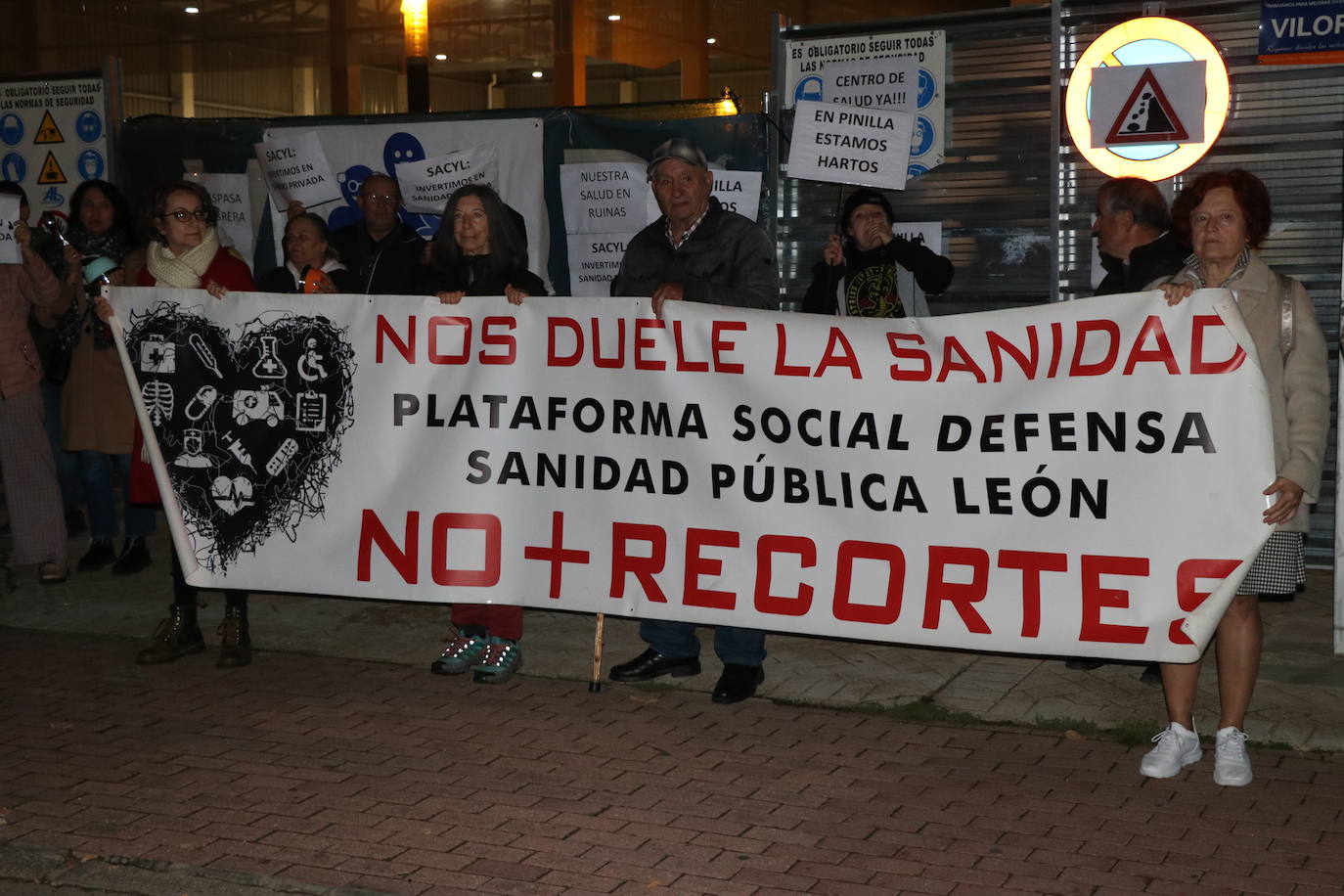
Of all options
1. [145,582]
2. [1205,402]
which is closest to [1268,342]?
[1205,402]

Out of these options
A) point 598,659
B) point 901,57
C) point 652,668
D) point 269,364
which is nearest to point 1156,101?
point 901,57

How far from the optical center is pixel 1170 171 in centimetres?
725

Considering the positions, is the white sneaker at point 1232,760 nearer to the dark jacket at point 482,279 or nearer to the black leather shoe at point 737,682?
the black leather shoe at point 737,682

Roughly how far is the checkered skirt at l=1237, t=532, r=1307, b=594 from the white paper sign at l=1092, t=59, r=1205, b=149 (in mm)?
2778

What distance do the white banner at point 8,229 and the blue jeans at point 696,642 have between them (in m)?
3.82

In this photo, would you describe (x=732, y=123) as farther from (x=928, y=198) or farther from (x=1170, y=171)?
(x=1170, y=171)

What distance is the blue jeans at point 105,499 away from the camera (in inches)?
339

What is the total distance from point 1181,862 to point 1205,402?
147 centimetres

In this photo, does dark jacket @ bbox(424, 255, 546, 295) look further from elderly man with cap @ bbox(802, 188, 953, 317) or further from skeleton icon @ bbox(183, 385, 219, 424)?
elderly man with cap @ bbox(802, 188, 953, 317)

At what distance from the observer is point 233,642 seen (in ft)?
22.4

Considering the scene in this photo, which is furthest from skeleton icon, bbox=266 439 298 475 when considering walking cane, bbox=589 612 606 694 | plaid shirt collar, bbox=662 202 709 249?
plaid shirt collar, bbox=662 202 709 249

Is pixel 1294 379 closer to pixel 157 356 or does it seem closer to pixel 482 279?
pixel 482 279

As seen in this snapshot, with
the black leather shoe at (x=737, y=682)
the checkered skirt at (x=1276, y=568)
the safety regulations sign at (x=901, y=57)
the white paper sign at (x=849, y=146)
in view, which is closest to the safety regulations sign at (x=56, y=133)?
the safety regulations sign at (x=901, y=57)

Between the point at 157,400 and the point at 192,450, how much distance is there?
0.26m
